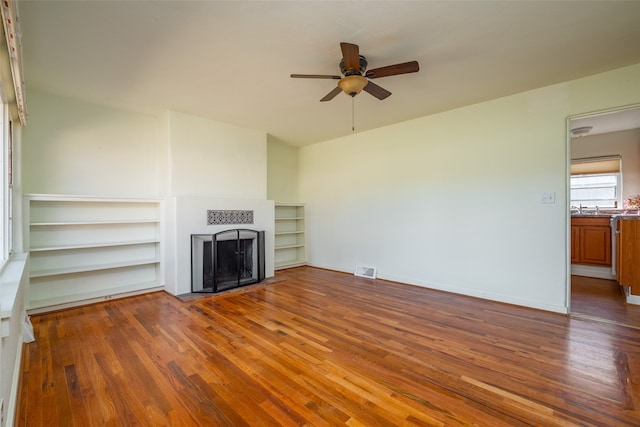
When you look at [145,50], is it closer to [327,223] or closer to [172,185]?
[172,185]

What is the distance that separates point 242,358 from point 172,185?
8.90 feet

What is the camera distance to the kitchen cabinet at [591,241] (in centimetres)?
457

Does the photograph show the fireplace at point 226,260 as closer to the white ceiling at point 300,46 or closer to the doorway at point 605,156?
the white ceiling at point 300,46

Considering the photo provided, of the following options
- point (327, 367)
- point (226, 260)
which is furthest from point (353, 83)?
point (226, 260)

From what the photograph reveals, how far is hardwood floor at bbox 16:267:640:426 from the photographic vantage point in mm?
1590

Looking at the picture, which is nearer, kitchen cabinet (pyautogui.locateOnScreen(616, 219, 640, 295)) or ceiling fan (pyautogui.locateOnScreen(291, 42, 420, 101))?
ceiling fan (pyautogui.locateOnScreen(291, 42, 420, 101))

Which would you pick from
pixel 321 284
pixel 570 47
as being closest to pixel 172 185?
pixel 321 284

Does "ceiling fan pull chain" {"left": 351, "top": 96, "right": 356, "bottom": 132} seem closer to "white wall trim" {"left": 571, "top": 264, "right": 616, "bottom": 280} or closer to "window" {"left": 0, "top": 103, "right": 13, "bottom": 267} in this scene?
"window" {"left": 0, "top": 103, "right": 13, "bottom": 267}

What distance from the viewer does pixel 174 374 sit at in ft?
6.44

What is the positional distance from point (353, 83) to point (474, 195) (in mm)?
2350

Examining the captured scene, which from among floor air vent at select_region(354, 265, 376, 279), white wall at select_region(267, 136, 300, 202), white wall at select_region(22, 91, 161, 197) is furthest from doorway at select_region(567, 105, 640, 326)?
white wall at select_region(22, 91, 161, 197)

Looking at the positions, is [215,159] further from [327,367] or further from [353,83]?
[327,367]

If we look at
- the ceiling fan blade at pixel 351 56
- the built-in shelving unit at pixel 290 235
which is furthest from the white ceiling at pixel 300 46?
the built-in shelving unit at pixel 290 235

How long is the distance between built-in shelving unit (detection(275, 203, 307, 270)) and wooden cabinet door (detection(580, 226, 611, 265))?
4.92 m
